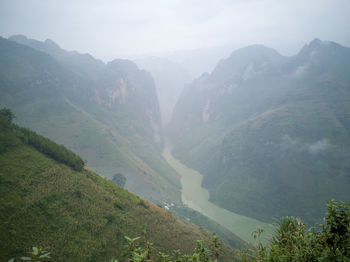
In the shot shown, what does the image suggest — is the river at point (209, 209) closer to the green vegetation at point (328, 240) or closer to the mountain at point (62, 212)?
the mountain at point (62, 212)

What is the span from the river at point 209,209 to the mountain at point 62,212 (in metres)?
43.9

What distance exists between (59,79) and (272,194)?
132702mm

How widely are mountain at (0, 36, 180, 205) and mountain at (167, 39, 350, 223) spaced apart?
2916 centimetres

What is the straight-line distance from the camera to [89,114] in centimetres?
12244

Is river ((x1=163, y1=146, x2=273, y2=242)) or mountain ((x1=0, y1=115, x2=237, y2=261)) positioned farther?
river ((x1=163, y1=146, x2=273, y2=242))

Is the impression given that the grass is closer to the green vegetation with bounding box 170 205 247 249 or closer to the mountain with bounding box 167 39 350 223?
the mountain with bounding box 167 39 350 223

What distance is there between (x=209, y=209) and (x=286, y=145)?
1815 inches

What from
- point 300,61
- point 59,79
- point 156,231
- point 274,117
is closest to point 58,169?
point 156,231

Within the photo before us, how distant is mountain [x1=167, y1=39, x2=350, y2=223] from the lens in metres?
80.9

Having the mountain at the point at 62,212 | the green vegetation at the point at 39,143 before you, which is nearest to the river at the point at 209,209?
the mountain at the point at 62,212

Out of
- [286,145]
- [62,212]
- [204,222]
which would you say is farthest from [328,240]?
[286,145]

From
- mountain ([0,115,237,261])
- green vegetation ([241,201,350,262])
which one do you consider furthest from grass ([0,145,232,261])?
green vegetation ([241,201,350,262])

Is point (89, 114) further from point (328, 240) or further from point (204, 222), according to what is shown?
point (328, 240)

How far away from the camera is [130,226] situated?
1102 inches
